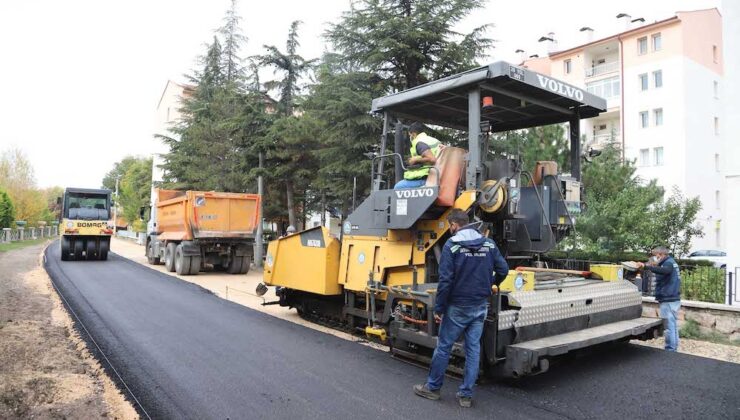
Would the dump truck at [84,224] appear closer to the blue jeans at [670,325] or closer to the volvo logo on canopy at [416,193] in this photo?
the volvo logo on canopy at [416,193]

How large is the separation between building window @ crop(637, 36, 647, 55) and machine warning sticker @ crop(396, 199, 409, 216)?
30.6 meters

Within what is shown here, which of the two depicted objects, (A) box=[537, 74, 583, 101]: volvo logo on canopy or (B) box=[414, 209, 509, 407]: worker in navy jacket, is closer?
(B) box=[414, 209, 509, 407]: worker in navy jacket

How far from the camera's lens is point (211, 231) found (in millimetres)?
15891

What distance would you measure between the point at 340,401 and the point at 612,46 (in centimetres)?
3451

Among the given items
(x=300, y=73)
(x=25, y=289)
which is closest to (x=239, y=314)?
(x=25, y=289)

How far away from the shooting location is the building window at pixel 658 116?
96.5 feet

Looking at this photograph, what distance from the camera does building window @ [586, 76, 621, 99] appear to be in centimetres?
3189

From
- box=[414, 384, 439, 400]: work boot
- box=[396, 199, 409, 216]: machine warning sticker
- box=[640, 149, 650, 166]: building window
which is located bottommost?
box=[414, 384, 439, 400]: work boot

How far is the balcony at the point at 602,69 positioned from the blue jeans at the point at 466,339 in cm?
3272

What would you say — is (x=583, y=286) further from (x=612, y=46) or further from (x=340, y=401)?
(x=612, y=46)

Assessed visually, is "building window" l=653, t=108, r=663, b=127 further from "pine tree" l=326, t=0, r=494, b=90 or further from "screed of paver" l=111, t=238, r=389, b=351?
"screed of paver" l=111, t=238, r=389, b=351

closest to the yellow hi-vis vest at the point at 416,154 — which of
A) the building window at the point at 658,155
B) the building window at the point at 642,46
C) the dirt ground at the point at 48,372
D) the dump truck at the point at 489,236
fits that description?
the dump truck at the point at 489,236

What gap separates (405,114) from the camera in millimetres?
6824

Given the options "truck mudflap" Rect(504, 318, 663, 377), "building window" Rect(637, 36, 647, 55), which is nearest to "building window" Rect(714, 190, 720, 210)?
"building window" Rect(637, 36, 647, 55)
